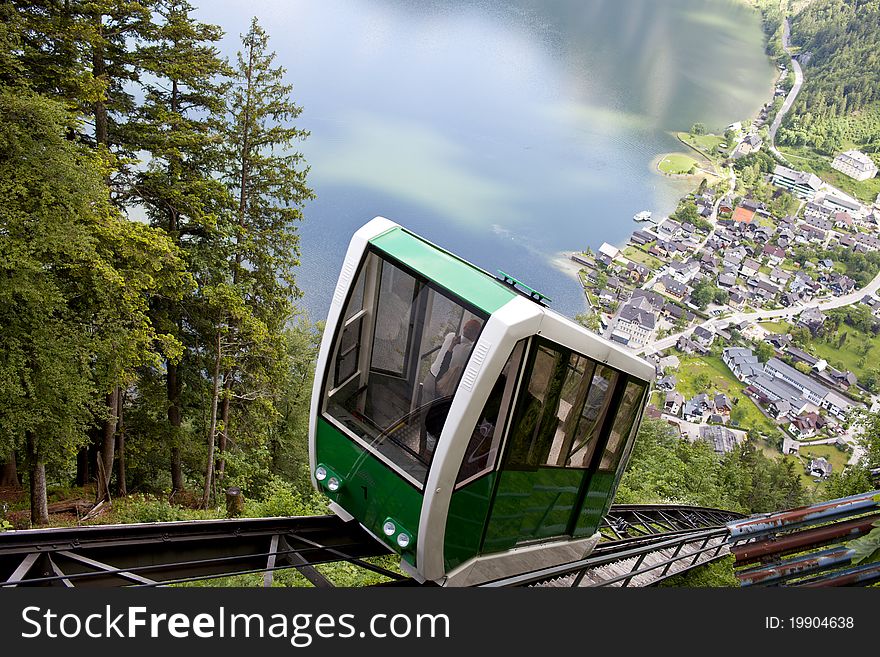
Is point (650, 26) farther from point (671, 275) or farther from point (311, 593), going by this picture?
point (311, 593)

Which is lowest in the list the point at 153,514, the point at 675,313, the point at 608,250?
the point at 675,313

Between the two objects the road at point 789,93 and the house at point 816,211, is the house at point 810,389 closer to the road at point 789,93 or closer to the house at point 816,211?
the house at point 816,211

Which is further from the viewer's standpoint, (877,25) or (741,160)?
(877,25)

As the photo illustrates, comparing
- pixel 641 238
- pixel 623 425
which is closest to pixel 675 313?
pixel 641 238

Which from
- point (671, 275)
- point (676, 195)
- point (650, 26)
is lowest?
point (671, 275)

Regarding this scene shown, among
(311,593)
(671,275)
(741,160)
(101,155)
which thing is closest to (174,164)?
(101,155)

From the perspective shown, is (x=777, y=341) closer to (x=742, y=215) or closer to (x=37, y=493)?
(x=742, y=215)

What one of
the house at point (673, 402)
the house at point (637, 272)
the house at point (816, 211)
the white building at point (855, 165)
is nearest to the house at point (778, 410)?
the house at point (673, 402)
